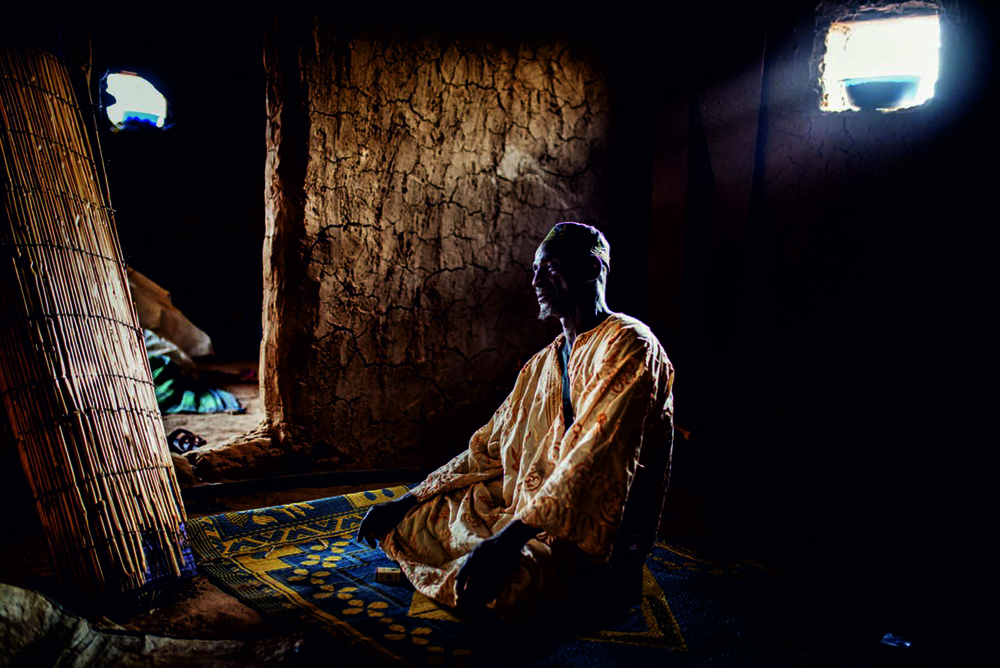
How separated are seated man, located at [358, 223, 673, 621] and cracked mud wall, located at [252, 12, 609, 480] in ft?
4.25

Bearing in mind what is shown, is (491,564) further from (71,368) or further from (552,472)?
→ (71,368)

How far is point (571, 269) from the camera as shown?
2078 millimetres

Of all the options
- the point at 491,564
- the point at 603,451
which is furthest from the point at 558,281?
the point at 491,564

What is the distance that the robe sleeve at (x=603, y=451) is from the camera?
5.58ft

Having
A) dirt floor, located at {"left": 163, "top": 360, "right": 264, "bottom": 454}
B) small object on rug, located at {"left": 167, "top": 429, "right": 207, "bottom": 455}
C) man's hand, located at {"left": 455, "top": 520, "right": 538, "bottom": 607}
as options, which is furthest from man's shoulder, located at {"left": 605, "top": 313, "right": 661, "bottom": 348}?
small object on rug, located at {"left": 167, "top": 429, "right": 207, "bottom": 455}

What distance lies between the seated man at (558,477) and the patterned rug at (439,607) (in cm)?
12

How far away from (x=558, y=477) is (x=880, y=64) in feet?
10.9

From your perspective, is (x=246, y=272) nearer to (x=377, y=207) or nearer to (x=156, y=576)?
(x=377, y=207)

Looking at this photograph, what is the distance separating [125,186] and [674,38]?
717 cm

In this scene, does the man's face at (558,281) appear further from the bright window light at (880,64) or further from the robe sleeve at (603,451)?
the bright window light at (880,64)

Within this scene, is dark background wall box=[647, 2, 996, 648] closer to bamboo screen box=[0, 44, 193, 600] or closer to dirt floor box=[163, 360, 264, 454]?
bamboo screen box=[0, 44, 193, 600]

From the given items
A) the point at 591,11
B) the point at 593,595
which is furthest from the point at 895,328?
the point at 591,11

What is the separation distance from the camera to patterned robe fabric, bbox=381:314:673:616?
172 centimetres

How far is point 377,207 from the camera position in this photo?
3443mm
